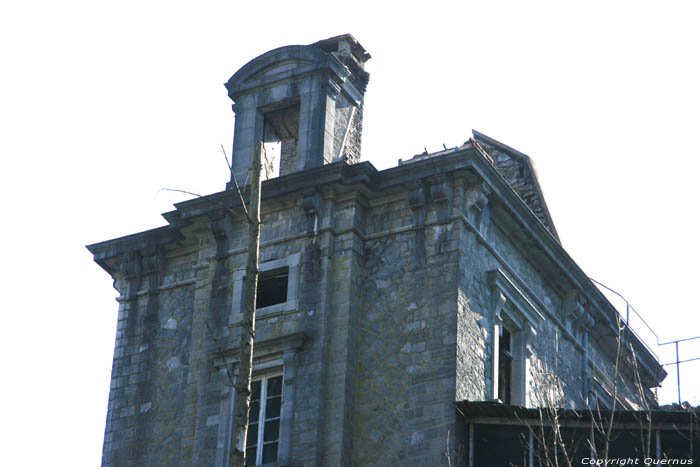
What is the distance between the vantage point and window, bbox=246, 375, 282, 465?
2605cm

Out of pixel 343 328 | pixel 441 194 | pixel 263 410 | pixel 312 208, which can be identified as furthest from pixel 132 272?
pixel 441 194

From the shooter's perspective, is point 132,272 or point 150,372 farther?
point 132,272

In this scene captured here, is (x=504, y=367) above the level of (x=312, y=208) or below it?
below

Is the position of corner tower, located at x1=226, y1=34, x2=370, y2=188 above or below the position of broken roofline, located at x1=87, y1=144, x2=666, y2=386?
above

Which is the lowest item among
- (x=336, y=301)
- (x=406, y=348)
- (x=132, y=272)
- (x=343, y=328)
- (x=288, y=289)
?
(x=406, y=348)

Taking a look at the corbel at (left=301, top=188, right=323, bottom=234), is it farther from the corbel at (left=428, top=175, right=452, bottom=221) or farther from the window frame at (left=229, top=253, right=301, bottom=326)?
the corbel at (left=428, top=175, right=452, bottom=221)

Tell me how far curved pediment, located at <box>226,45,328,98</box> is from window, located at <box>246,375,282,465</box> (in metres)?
6.26

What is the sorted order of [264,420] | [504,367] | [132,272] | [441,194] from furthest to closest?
[132,272] → [504,367] → [441,194] → [264,420]

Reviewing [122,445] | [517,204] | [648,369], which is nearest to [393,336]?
[517,204]

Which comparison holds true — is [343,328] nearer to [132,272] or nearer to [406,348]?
[406,348]

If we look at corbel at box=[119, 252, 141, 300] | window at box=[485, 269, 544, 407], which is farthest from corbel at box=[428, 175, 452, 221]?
corbel at box=[119, 252, 141, 300]

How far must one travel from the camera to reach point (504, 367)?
2812 centimetres

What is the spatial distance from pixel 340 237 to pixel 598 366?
7872 millimetres

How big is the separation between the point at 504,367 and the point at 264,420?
4.67 m
